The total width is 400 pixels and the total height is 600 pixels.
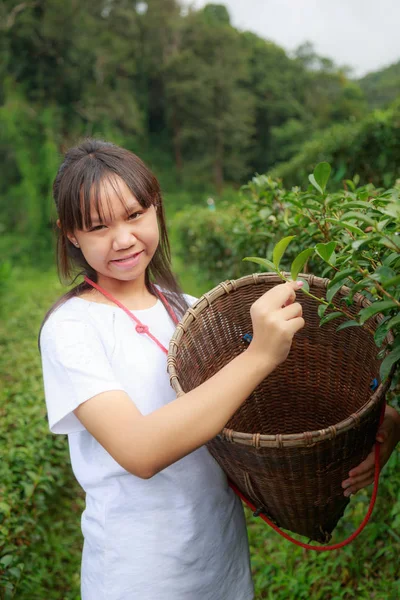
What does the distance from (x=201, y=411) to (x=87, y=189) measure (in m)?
0.58

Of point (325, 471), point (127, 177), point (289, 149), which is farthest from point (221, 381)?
point (289, 149)

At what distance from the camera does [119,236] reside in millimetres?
1151

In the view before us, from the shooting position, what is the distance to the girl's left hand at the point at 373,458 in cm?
100

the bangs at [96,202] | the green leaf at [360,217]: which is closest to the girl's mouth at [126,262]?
the bangs at [96,202]

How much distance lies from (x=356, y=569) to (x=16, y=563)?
134 centimetres

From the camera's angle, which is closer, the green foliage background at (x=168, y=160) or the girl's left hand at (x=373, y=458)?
the girl's left hand at (x=373, y=458)

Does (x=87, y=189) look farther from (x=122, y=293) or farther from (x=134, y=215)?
(x=122, y=293)

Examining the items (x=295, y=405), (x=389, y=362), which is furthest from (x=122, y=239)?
(x=295, y=405)

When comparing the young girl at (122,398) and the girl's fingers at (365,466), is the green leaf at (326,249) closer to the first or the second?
the young girl at (122,398)

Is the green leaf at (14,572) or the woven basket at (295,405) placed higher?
the woven basket at (295,405)

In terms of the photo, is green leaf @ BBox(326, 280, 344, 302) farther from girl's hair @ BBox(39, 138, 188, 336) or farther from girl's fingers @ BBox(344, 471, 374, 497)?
girl's hair @ BBox(39, 138, 188, 336)

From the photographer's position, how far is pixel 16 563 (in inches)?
78.4

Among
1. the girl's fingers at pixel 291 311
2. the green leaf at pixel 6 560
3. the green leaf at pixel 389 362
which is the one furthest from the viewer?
the green leaf at pixel 6 560

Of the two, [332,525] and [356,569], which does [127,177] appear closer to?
[332,525]
